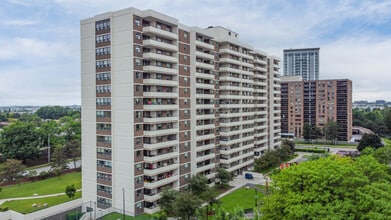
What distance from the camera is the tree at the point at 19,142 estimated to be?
67.7m

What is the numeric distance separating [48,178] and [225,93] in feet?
129

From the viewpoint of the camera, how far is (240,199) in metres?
45.2

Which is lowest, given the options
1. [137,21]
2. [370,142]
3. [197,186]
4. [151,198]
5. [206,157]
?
[151,198]

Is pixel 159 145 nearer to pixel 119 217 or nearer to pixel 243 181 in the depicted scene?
pixel 119 217

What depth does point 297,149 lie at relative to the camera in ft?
309

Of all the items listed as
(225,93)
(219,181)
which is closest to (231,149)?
(219,181)

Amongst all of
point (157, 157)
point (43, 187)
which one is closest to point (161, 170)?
point (157, 157)

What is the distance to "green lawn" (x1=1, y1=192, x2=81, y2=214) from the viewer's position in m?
41.3

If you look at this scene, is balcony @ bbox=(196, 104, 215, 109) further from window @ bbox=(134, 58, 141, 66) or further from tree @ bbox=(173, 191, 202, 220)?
tree @ bbox=(173, 191, 202, 220)

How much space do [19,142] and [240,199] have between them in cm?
5363

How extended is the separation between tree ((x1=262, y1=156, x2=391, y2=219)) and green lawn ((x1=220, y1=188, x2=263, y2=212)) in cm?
1729

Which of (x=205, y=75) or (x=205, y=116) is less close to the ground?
(x=205, y=75)

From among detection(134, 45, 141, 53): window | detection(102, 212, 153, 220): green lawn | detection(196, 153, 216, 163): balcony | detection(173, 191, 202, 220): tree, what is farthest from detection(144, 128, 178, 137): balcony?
detection(134, 45, 141, 53): window

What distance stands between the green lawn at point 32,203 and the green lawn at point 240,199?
75.4 ft
